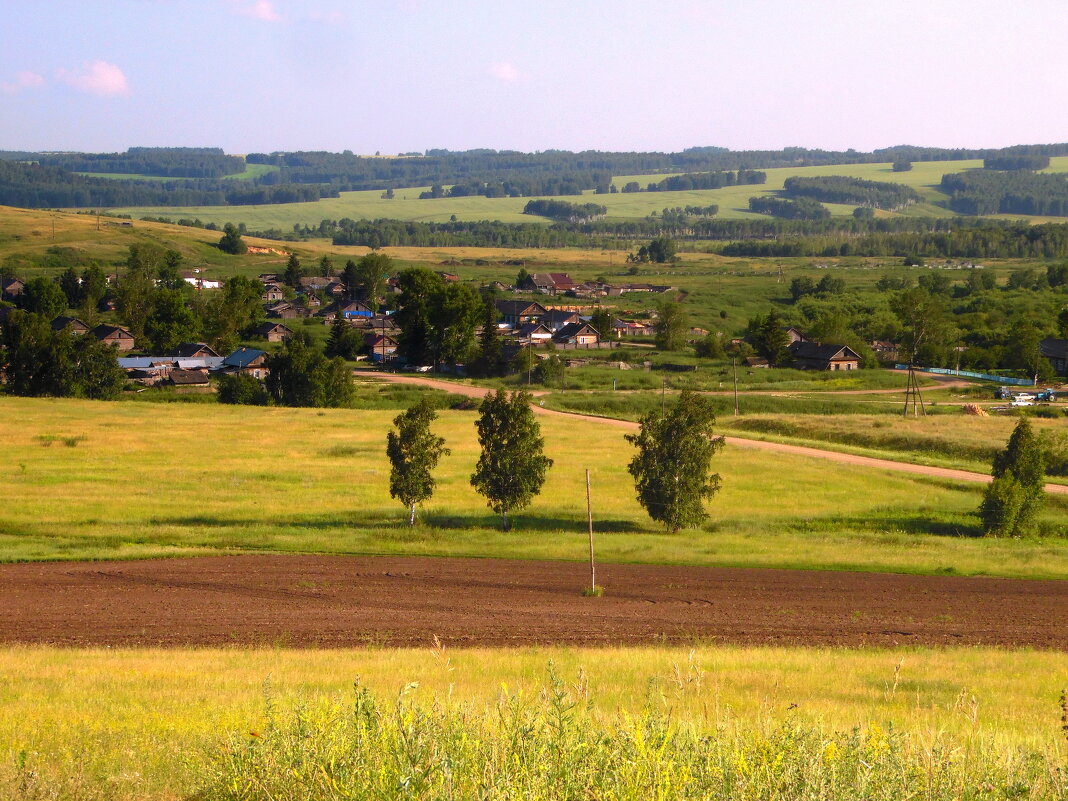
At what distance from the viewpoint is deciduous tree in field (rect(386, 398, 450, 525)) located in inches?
1316

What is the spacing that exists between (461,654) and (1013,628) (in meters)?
12.1

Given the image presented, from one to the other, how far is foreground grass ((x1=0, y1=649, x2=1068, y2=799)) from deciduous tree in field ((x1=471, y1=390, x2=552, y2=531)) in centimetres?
1548

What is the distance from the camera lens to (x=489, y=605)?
23219mm

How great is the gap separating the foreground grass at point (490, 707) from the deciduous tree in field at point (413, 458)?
1515 centimetres

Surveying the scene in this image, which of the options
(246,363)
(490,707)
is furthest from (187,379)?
(490,707)

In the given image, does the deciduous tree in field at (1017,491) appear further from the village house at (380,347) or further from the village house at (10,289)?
the village house at (10,289)

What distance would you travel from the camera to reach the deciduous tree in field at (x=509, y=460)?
111 ft

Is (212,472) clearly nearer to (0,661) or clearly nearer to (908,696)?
(0,661)

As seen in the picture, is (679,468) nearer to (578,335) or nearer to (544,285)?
(578,335)

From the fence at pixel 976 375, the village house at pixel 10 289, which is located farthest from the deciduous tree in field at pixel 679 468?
the village house at pixel 10 289

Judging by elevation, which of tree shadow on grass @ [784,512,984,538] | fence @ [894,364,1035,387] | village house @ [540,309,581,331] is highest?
village house @ [540,309,581,331]

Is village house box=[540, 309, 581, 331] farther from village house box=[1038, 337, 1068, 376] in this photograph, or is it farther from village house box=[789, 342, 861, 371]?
village house box=[1038, 337, 1068, 376]

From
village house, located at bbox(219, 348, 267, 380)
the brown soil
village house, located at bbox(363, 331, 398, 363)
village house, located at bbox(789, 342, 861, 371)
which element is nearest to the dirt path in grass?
the brown soil

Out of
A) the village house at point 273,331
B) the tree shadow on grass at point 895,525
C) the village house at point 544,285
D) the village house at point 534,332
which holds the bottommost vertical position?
the village house at point 273,331
